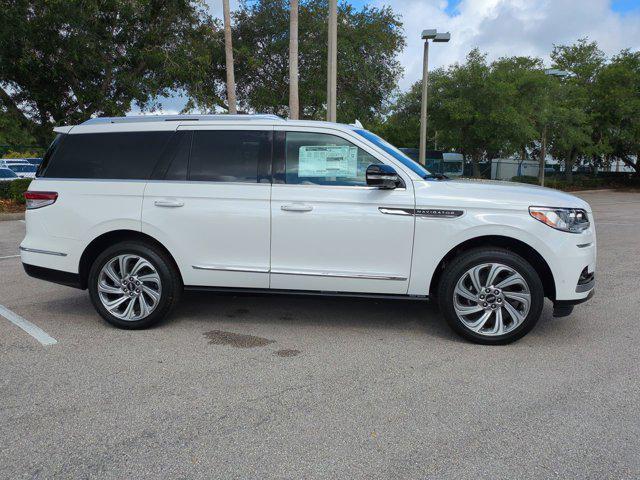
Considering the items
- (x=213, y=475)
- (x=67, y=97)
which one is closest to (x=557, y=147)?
(x=67, y=97)

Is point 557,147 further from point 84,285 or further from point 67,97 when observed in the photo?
point 84,285

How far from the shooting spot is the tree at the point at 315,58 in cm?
2183

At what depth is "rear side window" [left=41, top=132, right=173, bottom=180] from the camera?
5000 mm

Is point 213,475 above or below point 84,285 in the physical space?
below

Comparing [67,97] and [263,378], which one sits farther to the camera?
[67,97]

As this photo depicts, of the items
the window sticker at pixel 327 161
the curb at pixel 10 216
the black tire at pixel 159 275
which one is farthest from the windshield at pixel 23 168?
the window sticker at pixel 327 161

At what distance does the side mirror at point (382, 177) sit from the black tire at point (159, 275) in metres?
2.00

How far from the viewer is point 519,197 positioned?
4.50 m

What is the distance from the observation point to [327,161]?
476 centimetres

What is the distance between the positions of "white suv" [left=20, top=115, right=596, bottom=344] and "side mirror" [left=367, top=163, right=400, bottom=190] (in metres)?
0.01

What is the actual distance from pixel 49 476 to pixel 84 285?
2.74 metres

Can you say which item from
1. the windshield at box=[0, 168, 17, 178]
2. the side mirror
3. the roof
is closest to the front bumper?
the side mirror

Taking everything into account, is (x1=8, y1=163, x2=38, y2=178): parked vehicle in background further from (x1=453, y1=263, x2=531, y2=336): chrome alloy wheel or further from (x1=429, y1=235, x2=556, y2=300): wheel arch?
(x1=453, y1=263, x2=531, y2=336): chrome alloy wheel

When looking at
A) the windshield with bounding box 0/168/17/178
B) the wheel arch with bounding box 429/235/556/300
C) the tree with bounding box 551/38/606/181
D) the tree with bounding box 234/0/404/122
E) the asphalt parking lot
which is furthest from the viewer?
the tree with bounding box 551/38/606/181
